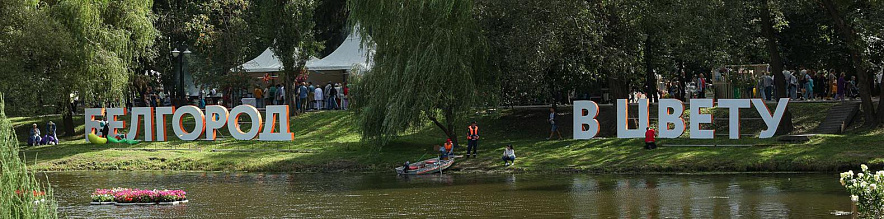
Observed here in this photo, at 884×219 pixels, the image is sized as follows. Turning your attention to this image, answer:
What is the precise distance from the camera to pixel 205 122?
5109cm

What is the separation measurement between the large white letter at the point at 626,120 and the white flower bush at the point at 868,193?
2160cm

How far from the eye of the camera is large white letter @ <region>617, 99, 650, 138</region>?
44.2 meters

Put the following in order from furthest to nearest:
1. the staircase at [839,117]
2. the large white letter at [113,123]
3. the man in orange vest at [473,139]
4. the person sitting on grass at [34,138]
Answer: the large white letter at [113,123], the person sitting on grass at [34,138], the staircase at [839,117], the man in orange vest at [473,139]

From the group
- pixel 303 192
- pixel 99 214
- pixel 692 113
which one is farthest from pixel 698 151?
pixel 99 214

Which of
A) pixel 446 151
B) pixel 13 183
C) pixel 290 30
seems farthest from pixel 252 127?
pixel 13 183

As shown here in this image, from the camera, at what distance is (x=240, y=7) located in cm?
6216

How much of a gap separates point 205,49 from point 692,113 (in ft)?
97.9

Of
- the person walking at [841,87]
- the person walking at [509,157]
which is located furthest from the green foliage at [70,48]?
the person walking at [841,87]

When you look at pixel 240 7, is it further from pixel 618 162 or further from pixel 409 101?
pixel 618 162

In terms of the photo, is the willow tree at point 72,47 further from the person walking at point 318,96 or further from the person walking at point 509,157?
the person walking at point 509,157

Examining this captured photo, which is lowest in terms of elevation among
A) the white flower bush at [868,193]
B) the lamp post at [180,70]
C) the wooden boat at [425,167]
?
the wooden boat at [425,167]

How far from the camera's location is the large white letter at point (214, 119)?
50.4 meters

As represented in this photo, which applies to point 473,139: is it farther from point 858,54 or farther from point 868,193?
point 868,193

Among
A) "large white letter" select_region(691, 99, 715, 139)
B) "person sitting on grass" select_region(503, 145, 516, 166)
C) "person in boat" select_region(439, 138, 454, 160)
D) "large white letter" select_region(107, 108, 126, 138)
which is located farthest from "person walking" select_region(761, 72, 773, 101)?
"large white letter" select_region(107, 108, 126, 138)
